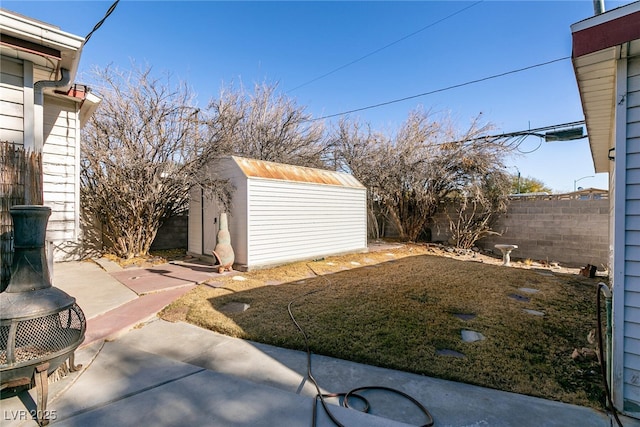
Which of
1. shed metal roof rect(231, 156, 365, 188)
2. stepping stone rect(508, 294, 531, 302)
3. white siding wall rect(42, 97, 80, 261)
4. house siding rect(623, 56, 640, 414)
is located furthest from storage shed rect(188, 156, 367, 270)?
house siding rect(623, 56, 640, 414)

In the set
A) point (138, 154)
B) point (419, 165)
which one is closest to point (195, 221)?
point (138, 154)

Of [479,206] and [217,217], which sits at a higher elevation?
[479,206]

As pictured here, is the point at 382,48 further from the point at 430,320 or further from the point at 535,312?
the point at 430,320

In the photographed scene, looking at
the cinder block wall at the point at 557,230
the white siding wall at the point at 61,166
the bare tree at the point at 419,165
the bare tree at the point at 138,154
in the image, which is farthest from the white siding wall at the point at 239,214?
Answer: the cinder block wall at the point at 557,230

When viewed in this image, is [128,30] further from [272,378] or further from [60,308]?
[272,378]

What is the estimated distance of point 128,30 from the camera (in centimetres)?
622

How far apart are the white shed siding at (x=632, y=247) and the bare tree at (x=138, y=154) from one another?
658 cm

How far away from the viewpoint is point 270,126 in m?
12.2

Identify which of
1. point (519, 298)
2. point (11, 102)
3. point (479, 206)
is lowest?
point (519, 298)

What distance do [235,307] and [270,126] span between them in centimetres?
937

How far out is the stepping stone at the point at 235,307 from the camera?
4.01 meters

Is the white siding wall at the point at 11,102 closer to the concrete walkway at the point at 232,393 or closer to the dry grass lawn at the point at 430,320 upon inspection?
the concrete walkway at the point at 232,393

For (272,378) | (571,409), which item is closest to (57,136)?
(272,378)

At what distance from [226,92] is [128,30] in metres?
4.98
